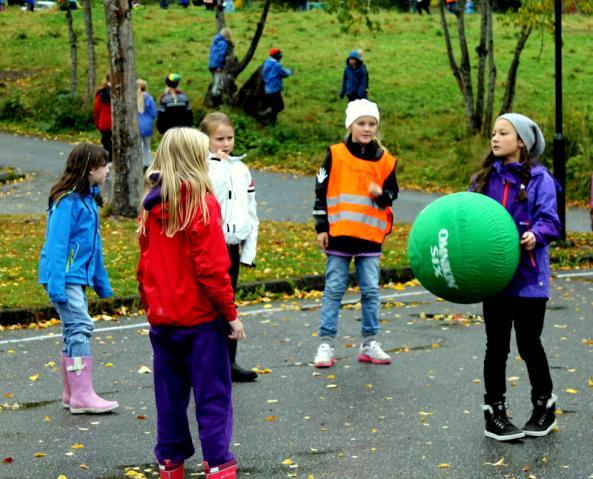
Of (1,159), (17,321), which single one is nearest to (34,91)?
(1,159)

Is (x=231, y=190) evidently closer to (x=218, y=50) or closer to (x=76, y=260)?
(x=76, y=260)

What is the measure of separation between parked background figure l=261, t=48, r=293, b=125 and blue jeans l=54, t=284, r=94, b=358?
814 inches

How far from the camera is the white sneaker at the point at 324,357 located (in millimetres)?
9172

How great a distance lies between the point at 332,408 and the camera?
25.9ft

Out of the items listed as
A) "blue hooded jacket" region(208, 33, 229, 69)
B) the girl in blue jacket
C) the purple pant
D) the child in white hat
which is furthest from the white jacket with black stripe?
"blue hooded jacket" region(208, 33, 229, 69)

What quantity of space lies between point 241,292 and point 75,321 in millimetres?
4912

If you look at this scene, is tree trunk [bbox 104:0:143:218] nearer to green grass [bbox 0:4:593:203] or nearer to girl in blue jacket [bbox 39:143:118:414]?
green grass [bbox 0:4:593:203]

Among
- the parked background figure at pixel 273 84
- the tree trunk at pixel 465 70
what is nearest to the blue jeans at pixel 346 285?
the tree trunk at pixel 465 70

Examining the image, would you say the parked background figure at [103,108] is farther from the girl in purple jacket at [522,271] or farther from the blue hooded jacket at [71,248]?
the girl in purple jacket at [522,271]

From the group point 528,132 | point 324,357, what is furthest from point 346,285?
point 528,132

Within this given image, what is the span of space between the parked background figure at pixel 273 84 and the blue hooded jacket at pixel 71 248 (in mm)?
20652

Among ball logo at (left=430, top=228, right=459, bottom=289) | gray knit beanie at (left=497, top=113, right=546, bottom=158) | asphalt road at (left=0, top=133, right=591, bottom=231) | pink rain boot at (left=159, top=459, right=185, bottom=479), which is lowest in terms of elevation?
asphalt road at (left=0, top=133, right=591, bottom=231)

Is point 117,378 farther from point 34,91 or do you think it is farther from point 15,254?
point 34,91

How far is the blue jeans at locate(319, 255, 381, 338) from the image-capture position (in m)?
9.19
